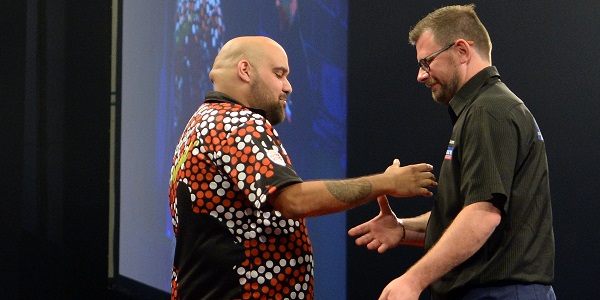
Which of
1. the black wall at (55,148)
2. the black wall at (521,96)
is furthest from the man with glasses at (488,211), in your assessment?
the black wall at (55,148)

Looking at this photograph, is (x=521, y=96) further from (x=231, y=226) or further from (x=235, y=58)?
(x=231, y=226)

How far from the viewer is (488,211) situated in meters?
1.80

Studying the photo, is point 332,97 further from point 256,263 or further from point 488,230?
point 488,230

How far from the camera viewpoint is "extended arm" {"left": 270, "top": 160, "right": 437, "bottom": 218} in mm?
1937

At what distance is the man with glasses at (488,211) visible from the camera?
1.78 meters

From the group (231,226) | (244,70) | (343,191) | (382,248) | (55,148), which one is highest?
(244,70)

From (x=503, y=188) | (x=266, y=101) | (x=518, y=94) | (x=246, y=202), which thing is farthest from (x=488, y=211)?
(x=518, y=94)

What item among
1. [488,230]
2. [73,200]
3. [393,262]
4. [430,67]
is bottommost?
[73,200]

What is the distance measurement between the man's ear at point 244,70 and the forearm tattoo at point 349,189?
0.47m

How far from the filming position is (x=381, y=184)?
6.63 ft

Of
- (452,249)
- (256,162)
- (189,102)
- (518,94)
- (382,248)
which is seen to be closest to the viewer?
(452,249)

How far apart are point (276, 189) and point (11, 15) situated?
376 centimetres

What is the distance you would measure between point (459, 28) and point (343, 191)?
557 mm

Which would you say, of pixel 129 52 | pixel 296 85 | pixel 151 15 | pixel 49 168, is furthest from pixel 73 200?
pixel 296 85
